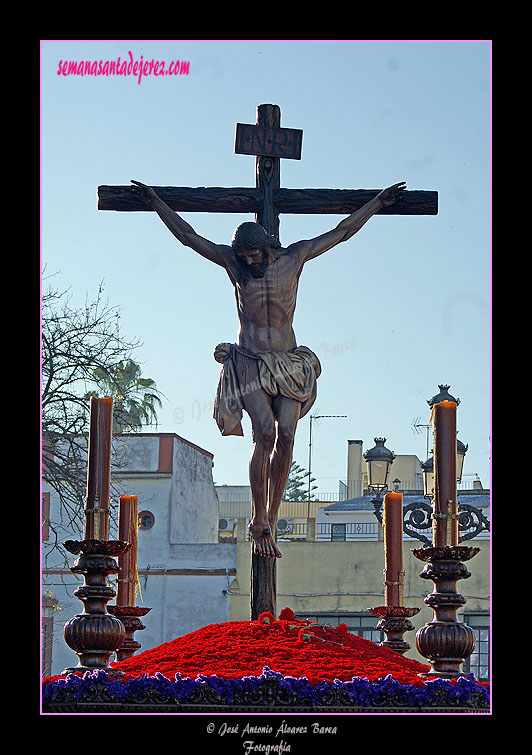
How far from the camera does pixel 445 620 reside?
Result: 6328 mm

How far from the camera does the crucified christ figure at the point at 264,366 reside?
7.55 metres

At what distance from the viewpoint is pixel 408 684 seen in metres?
5.97

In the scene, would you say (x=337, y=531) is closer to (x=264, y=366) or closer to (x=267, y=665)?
(x=264, y=366)

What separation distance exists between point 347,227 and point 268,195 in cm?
52

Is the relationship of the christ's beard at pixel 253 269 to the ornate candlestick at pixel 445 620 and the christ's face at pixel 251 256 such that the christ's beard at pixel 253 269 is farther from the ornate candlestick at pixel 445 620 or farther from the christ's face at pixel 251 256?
the ornate candlestick at pixel 445 620

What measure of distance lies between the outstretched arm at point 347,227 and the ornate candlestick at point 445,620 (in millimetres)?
2280

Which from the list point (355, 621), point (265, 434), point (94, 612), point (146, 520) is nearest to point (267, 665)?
point (94, 612)

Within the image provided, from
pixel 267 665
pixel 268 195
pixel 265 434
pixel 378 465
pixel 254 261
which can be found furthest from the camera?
pixel 378 465

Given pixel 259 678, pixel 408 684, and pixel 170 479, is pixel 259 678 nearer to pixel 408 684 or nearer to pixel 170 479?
pixel 408 684

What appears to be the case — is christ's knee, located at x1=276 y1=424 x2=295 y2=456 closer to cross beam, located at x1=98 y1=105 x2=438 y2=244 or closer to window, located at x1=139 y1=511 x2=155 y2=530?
cross beam, located at x1=98 y1=105 x2=438 y2=244

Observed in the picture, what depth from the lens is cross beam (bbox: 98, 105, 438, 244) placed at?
822 cm

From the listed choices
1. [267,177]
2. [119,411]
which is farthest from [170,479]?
[267,177]

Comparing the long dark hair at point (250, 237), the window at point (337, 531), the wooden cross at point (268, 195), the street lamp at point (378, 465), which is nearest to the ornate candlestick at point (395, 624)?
the long dark hair at point (250, 237)

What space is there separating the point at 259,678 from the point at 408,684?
660 millimetres
